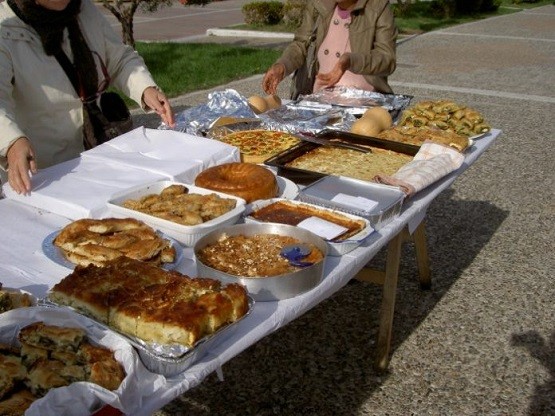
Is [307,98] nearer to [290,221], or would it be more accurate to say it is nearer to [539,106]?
[290,221]

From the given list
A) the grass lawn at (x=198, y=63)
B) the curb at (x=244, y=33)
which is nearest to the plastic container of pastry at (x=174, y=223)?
the grass lawn at (x=198, y=63)

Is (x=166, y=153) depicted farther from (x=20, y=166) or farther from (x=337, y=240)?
(x=337, y=240)

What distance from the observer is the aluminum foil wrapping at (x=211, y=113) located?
2914 millimetres

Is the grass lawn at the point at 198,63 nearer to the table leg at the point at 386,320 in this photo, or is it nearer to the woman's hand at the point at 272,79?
the woman's hand at the point at 272,79

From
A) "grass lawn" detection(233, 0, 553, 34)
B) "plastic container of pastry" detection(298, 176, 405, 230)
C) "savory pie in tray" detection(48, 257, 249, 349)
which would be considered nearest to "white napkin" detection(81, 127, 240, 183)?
"plastic container of pastry" detection(298, 176, 405, 230)

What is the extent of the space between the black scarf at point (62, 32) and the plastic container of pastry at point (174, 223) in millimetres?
887

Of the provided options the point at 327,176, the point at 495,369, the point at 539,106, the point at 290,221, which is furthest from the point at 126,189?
the point at 539,106

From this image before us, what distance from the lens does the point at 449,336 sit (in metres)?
3.25

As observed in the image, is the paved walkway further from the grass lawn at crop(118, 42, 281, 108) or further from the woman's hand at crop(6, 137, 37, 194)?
the grass lawn at crop(118, 42, 281, 108)

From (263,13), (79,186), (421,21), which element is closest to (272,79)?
(79,186)

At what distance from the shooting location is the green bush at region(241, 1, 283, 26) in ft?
50.0

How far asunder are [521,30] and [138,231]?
52.3 ft

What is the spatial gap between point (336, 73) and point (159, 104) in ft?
3.88

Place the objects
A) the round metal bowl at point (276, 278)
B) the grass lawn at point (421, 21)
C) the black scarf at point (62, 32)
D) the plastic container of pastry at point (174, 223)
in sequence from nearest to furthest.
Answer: the round metal bowl at point (276, 278), the plastic container of pastry at point (174, 223), the black scarf at point (62, 32), the grass lawn at point (421, 21)
